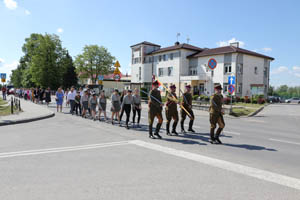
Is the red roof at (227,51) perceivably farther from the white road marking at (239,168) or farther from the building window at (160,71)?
the white road marking at (239,168)

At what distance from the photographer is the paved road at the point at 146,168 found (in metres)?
3.82

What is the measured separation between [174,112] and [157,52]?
43.6m

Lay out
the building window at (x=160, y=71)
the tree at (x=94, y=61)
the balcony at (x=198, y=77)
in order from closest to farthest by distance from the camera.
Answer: the balcony at (x=198, y=77) < the building window at (x=160, y=71) < the tree at (x=94, y=61)

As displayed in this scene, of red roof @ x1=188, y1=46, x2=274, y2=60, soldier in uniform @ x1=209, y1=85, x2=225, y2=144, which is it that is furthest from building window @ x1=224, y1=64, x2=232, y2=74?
soldier in uniform @ x1=209, y1=85, x2=225, y2=144

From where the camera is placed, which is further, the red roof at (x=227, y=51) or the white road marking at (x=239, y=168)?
the red roof at (x=227, y=51)

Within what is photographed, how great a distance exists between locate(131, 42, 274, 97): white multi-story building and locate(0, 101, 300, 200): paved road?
27.9 metres

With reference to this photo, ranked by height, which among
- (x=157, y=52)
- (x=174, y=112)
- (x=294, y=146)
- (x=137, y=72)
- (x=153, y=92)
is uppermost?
(x=157, y=52)

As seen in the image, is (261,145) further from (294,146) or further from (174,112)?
(174,112)

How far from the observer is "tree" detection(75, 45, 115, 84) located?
63.0m

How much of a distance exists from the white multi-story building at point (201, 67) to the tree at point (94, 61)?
402 inches

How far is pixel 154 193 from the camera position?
12.4 feet

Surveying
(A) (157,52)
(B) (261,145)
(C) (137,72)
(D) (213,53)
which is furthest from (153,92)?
(C) (137,72)

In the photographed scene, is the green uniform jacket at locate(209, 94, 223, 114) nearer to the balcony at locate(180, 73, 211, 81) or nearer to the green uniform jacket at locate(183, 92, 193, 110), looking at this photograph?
the green uniform jacket at locate(183, 92, 193, 110)

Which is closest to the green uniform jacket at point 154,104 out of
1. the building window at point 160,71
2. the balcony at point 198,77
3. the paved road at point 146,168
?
the paved road at point 146,168
